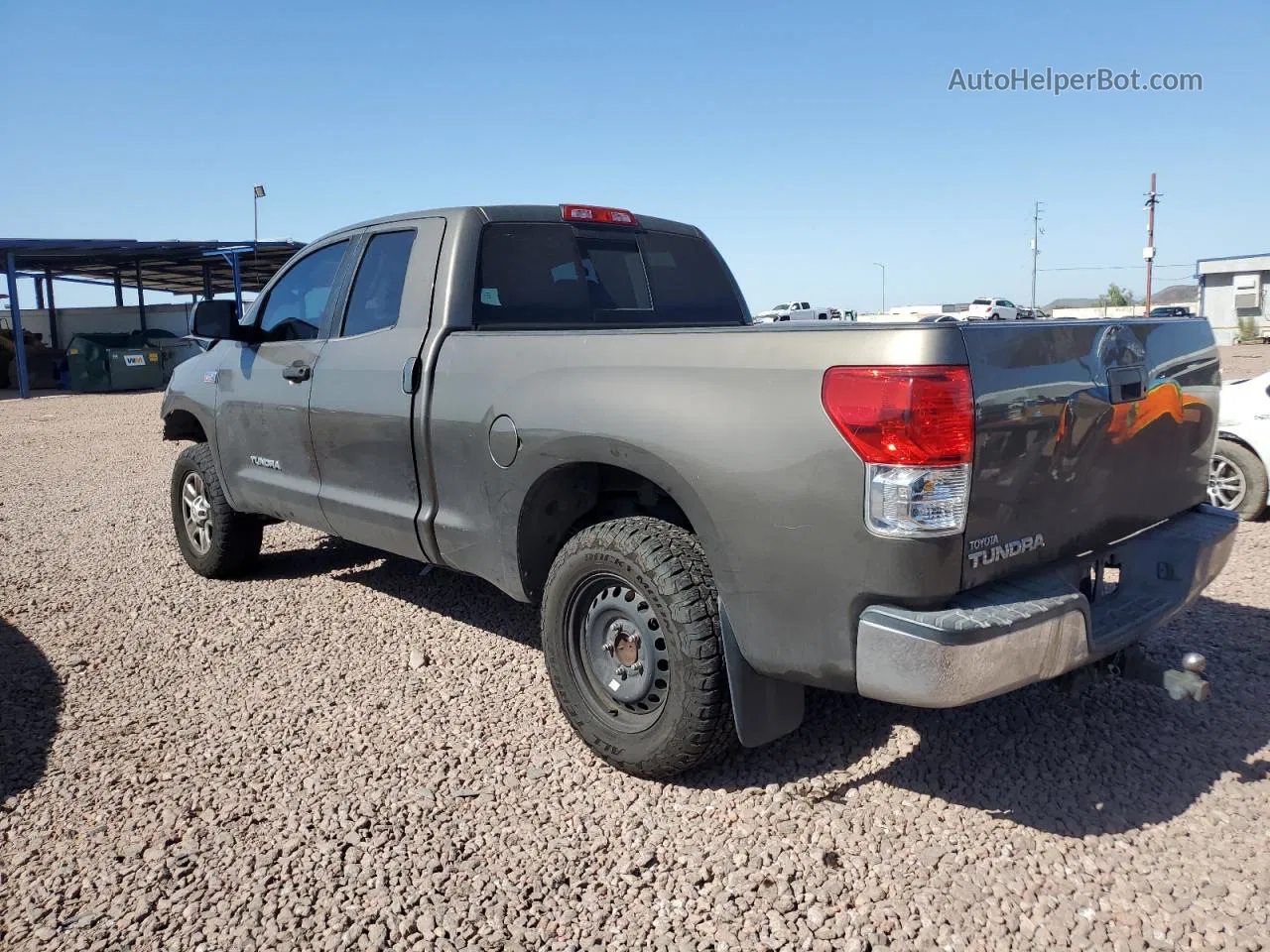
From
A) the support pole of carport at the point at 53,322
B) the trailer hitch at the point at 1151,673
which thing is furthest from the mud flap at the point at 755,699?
the support pole of carport at the point at 53,322

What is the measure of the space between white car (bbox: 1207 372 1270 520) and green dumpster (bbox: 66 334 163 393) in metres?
24.6

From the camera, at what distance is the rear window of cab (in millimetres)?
4113

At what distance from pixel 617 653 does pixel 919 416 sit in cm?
140

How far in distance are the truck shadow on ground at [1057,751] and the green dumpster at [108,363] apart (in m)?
24.8

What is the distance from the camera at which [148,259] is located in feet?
87.4

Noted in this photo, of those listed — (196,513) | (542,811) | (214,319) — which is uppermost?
(214,319)

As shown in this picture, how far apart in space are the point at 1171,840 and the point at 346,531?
3.45m

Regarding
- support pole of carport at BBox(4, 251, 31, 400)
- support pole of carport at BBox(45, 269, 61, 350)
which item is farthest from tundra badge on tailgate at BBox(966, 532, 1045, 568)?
support pole of carport at BBox(45, 269, 61, 350)

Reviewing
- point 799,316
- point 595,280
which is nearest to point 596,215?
point 595,280

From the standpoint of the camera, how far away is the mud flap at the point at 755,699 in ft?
9.45

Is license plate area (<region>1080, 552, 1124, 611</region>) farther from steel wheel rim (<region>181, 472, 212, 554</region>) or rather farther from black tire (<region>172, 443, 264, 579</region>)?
steel wheel rim (<region>181, 472, 212, 554</region>)

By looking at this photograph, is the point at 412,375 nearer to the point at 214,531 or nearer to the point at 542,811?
the point at 542,811

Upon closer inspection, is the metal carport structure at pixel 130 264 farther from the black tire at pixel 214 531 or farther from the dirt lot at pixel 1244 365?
the dirt lot at pixel 1244 365

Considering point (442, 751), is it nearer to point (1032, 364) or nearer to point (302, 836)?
point (302, 836)
